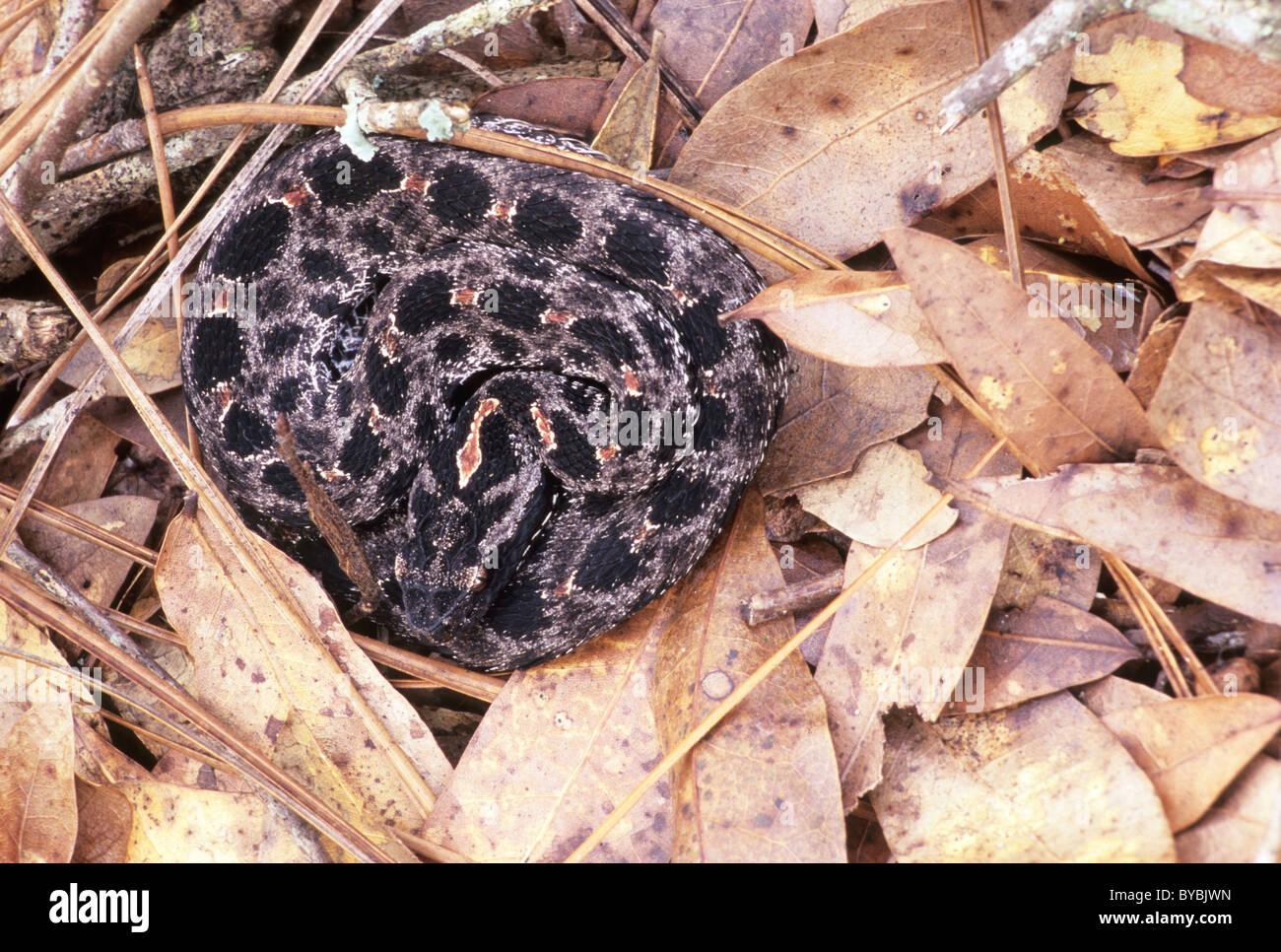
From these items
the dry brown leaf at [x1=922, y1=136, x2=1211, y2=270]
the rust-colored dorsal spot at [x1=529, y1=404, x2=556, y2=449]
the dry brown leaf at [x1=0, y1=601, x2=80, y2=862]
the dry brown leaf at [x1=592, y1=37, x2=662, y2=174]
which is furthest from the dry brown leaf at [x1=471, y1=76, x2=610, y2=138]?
the dry brown leaf at [x1=0, y1=601, x2=80, y2=862]

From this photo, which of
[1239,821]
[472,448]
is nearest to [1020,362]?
[1239,821]

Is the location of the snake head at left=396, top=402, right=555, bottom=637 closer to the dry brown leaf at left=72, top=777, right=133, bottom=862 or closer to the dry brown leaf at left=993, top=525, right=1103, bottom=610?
the dry brown leaf at left=72, top=777, right=133, bottom=862

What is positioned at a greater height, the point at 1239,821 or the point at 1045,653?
the point at 1045,653

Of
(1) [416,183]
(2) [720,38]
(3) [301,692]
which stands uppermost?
(2) [720,38]

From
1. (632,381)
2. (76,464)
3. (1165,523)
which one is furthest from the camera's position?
(76,464)

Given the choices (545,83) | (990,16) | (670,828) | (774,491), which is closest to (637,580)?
(774,491)

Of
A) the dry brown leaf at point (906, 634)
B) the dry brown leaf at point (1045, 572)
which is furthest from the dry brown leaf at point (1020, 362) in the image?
the dry brown leaf at point (1045, 572)

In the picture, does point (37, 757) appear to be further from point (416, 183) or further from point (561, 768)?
point (416, 183)

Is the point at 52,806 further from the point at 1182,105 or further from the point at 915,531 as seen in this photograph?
the point at 1182,105
